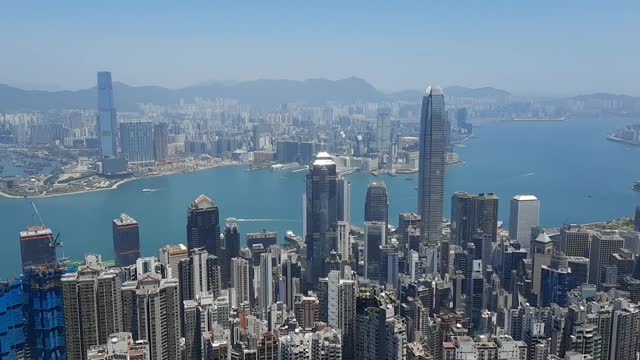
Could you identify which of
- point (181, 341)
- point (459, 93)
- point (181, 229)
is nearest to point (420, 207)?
point (181, 229)

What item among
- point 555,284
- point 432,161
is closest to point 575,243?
→ point 555,284

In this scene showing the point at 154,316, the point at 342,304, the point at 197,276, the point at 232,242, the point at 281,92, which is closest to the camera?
the point at 154,316

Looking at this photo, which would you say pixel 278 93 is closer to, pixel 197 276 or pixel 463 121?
pixel 463 121

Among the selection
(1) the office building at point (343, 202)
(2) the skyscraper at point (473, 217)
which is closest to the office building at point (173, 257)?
(1) the office building at point (343, 202)

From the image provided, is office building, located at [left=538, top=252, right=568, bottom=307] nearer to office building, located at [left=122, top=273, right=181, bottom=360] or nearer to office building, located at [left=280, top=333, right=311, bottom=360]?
office building, located at [left=280, top=333, right=311, bottom=360]

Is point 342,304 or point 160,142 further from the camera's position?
point 160,142

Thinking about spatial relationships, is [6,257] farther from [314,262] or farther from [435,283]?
[435,283]

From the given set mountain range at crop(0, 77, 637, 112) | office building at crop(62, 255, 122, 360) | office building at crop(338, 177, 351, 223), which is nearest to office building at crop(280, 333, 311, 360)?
office building at crop(62, 255, 122, 360)
